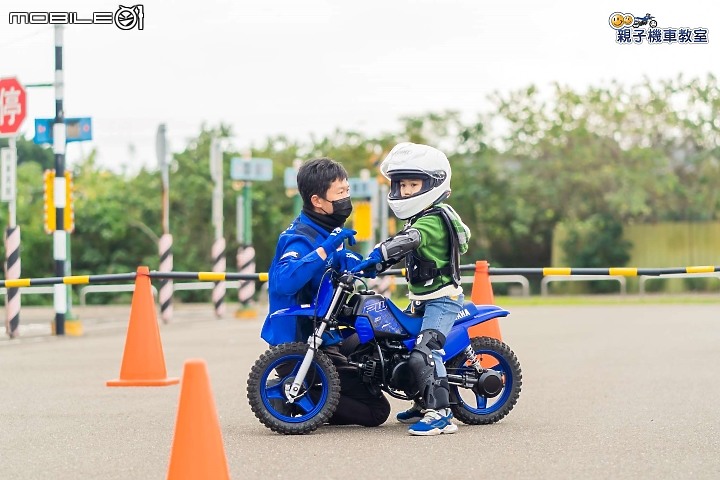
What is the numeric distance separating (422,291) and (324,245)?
26.4 inches

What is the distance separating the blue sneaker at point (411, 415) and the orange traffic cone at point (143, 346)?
3.25m

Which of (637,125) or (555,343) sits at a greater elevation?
(637,125)

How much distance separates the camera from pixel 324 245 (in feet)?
27.9

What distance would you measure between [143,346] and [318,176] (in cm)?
355

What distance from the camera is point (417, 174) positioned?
28.3ft

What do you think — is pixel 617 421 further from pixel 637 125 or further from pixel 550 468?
pixel 637 125

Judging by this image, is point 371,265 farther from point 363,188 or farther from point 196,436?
point 363,188

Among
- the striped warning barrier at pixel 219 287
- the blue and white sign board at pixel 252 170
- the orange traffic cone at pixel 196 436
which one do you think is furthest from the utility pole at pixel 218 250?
the orange traffic cone at pixel 196 436

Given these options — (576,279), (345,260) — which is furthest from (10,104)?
(576,279)

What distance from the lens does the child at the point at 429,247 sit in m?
8.48

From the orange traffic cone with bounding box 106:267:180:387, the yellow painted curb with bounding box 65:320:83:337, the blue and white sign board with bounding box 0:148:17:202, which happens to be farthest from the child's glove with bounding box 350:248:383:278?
the blue and white sign board with bounding box 0:148:17:202

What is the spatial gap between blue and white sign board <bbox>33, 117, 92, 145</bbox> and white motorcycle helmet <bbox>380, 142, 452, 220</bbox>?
13.1m

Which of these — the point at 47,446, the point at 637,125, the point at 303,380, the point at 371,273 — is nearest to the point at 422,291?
the point at 371,273

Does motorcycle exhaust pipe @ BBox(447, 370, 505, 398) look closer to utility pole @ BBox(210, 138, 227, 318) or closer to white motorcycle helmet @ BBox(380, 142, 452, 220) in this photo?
white motorcycle helmet @ BBox(380, 142, 452, 220)
